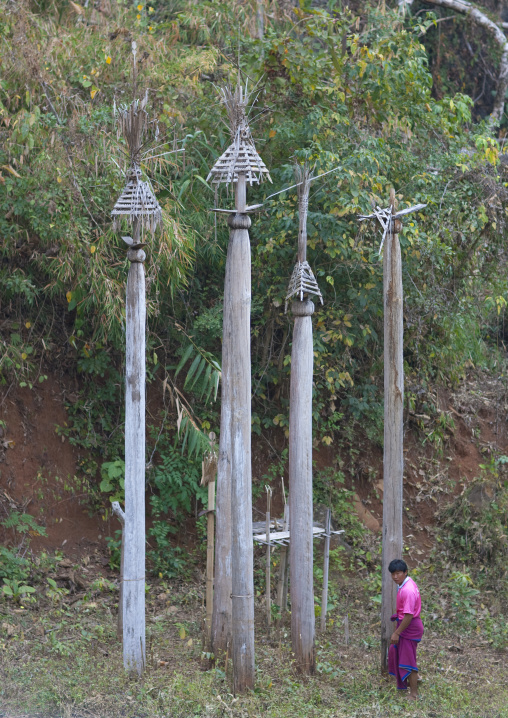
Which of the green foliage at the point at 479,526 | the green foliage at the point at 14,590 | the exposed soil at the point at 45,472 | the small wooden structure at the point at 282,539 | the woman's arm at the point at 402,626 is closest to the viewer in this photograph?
the woman's arm at the point at 402,626

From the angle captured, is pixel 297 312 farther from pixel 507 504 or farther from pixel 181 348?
pixel 507 504

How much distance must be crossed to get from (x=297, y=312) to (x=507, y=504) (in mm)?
4886

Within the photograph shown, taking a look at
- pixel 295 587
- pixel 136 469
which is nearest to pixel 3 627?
pixel 136 469

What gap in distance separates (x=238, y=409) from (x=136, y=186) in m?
1.86

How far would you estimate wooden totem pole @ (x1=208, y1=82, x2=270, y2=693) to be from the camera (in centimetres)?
534

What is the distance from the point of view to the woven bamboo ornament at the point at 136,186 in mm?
5609

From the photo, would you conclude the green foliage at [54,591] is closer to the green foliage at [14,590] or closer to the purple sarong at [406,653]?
the green foliage at [14,590]

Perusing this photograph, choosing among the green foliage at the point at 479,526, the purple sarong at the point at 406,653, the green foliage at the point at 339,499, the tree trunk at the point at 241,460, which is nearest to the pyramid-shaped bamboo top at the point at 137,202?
the tree trunk at the point at 241,460

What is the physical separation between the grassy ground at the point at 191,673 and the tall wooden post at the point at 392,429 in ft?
1.80

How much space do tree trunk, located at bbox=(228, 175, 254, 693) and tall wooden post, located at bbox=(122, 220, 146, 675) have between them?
694mm

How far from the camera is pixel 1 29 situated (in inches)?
330

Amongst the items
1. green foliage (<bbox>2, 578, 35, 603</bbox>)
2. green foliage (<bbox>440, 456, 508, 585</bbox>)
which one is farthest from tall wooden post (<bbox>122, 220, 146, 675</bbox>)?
green foliage (<bbox>440, 456, 508, 585</bbox>)

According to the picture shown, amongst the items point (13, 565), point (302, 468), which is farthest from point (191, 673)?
point (13, 565)

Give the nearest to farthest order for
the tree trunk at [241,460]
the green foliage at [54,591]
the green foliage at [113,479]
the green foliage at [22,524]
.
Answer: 1. the tree trunk at [241,460]
2. the green foliage at [54,591]
3. the green foliage at [22,524]
4. the green foliage at [113,479]
